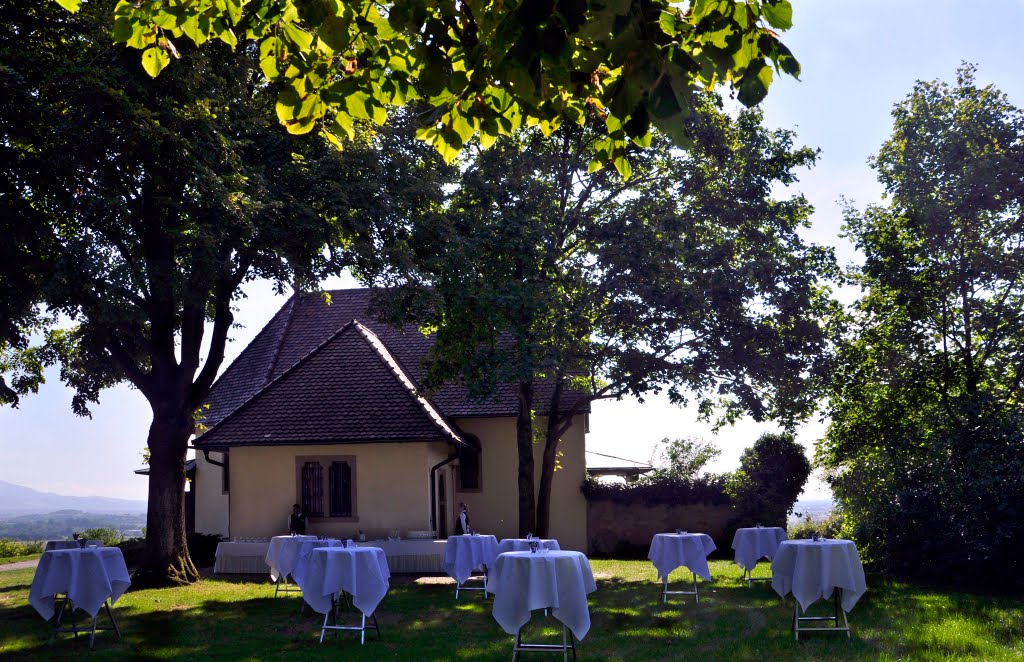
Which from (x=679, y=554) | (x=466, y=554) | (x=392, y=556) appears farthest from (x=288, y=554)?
(x=679, y=554)

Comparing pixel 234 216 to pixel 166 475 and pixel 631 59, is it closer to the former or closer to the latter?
pixel 166 475

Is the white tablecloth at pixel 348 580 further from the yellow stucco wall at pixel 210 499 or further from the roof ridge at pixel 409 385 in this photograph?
the yellow stucco wall at pixel 210 499

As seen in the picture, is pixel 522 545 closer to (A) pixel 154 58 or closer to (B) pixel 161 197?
(B) pixel 161 197

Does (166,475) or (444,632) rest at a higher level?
(166,475)

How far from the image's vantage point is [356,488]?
23.5 m

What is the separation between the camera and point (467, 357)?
20672 millimetres

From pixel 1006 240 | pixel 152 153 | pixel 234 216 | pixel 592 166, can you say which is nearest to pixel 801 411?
pixel 1006 240

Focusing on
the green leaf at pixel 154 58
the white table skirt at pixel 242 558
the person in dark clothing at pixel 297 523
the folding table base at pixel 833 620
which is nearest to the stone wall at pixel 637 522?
the person in dark clothing at pixel 297 523

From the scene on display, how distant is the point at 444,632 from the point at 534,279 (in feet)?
32.4

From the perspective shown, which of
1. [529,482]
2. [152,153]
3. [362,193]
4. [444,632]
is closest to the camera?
[444,632]

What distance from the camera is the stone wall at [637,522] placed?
28.8 m

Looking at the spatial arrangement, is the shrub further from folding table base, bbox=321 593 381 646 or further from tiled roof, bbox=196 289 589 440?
folding table base, bbox=321 593 381 646

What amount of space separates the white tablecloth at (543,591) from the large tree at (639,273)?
9495 mm

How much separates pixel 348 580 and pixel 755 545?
32.2 feet
